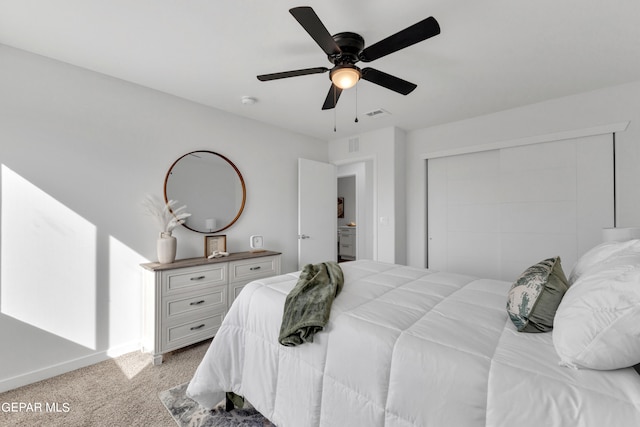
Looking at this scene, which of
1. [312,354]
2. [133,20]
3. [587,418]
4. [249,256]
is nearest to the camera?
[587,418]

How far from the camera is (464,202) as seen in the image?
363 centimetres

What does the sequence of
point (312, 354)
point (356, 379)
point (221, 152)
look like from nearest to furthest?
point (356, 379) → point (312, 354) → point (221, 152)

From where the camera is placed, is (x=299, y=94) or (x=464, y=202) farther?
(x=464, y=202)

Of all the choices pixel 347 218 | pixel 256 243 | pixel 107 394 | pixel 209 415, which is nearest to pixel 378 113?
pixel 256 243

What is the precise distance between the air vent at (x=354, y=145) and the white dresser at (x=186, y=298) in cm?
232

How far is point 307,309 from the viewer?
1.40 m

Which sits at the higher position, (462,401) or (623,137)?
(623,137)

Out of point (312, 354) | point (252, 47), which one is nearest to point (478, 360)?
point (312, 354)

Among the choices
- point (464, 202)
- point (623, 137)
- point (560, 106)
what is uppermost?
point (560, 106)

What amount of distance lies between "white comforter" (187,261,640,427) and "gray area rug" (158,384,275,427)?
3.5 inches

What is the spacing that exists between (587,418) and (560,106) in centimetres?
329

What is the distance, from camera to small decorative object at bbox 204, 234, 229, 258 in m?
3.02

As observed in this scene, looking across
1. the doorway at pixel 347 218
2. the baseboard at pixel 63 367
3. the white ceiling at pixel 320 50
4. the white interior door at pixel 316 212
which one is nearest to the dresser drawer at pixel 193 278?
the baseboard at pixel 63 367

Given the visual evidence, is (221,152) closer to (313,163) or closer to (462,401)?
(313,163)
